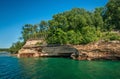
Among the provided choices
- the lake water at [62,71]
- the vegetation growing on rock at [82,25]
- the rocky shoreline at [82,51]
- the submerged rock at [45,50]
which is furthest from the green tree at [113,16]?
the lake water at [62,71]

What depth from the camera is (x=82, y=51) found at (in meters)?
52.3

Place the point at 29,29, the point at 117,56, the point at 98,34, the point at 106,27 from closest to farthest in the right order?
1. the point at 117,56
2. the point at 98,34
3. the point at 106,27
4. the point at 29,29

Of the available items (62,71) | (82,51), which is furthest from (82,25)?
(62,71)

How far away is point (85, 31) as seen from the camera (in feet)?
192

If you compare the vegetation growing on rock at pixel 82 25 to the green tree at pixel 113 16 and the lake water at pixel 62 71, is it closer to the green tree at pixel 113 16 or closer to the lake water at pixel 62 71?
the green tree at pixel 113 16

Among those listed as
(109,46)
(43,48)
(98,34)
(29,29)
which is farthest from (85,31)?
(29,29)

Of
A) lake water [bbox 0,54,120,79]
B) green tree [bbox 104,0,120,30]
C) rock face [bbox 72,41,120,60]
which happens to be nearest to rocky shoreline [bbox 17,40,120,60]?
rock face [bbox 72,41,120,60]

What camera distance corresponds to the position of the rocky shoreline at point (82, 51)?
4778 cm

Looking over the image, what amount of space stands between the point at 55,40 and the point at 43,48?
6.23 m

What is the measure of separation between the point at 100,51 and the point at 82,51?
17.8 feet

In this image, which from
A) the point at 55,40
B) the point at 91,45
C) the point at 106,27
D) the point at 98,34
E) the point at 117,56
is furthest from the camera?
the point at 106,27

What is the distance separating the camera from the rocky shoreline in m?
47.8

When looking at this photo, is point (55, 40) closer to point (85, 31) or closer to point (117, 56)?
point (85, 31)

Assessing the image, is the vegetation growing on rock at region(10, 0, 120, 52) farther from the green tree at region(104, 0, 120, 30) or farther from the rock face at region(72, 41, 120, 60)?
the rock face at region(72, 41, 120, 60)
